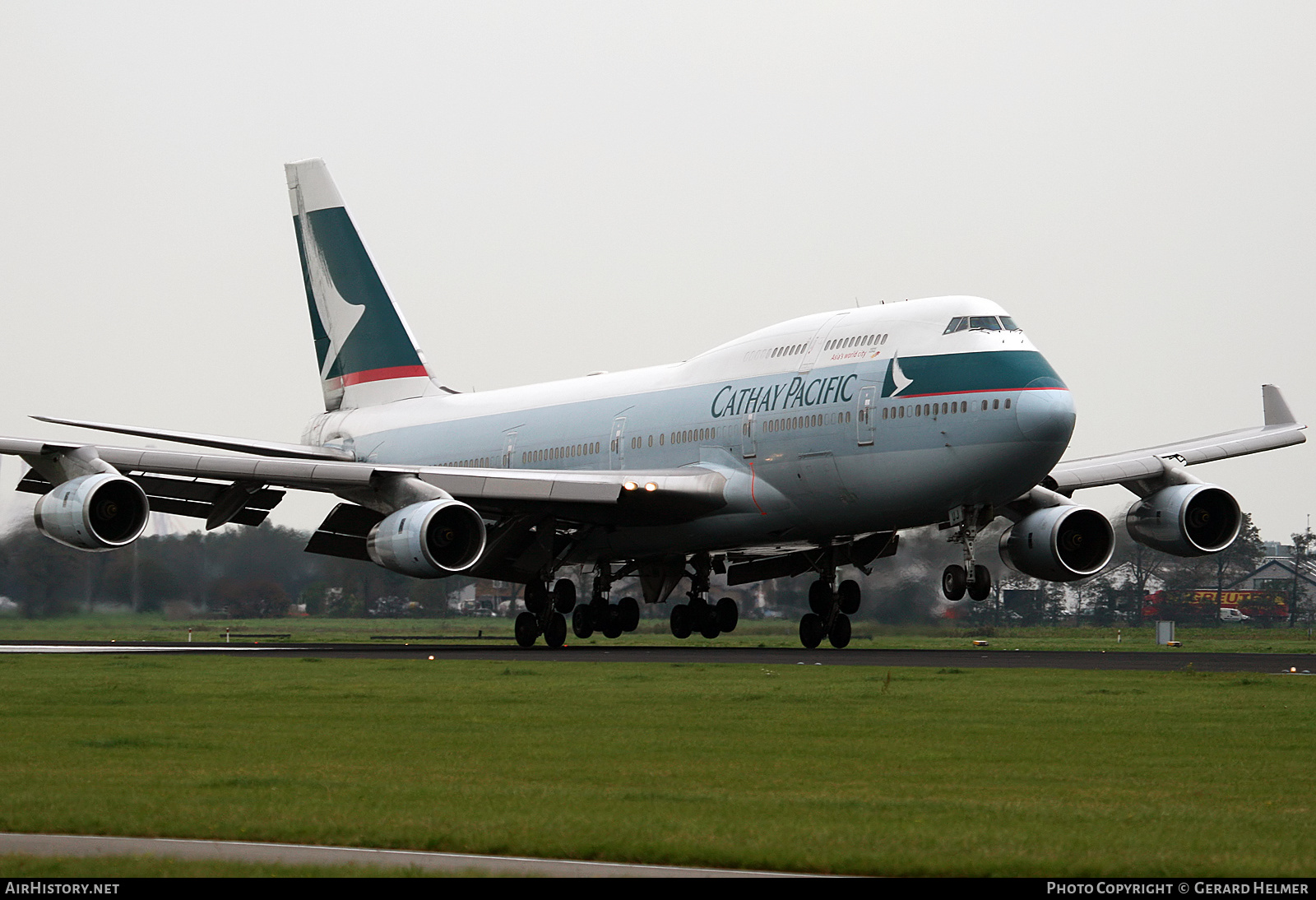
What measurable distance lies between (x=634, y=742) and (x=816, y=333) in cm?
2030

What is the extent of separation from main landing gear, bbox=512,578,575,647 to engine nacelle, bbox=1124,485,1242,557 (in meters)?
13.1

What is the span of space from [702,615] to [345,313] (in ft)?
52.7

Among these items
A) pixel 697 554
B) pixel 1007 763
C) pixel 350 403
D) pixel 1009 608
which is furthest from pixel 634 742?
pixel 1009 608

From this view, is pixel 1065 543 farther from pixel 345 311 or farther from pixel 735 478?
pixel 345 311


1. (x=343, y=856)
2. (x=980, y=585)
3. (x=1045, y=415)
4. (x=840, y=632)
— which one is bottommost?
(x=343, y=856)

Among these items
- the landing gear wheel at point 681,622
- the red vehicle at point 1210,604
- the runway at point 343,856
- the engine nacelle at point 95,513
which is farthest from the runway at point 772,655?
the red vehicle at point 1210,604

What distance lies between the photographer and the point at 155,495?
39.2 meters

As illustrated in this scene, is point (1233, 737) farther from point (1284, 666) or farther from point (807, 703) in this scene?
point (1284, 666)

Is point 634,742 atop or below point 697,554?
below

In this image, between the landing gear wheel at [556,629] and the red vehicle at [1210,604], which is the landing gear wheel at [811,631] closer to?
the landing gear wheel at [556,629]

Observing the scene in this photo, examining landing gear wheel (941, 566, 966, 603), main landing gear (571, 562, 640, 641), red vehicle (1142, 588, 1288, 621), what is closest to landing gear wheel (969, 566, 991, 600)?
landing gear wheel (941, 566, 966, 603)

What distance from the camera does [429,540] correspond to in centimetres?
3372

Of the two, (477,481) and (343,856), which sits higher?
(477,481)

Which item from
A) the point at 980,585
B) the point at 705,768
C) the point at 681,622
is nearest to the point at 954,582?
the point at 980,585
